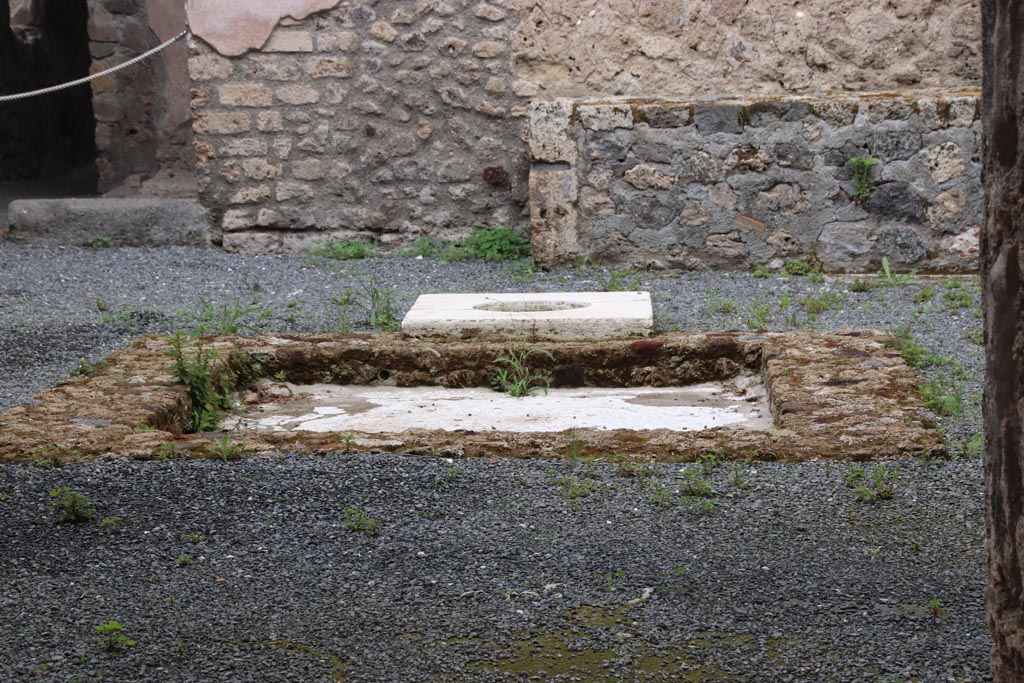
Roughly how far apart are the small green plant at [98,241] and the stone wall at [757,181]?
294 centimetres

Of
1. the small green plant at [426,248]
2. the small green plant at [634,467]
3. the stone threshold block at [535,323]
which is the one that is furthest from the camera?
the small green plant at [426,248]

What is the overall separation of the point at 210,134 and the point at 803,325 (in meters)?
4.16

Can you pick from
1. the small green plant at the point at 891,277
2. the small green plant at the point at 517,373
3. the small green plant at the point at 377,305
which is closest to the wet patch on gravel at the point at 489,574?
the small green plant at the point at 517,373

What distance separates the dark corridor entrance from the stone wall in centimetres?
541

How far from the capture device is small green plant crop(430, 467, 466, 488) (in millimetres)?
3234

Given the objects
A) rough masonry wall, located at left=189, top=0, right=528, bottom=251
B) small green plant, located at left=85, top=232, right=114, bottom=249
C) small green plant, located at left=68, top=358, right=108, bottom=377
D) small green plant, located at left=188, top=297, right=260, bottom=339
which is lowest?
small green plant, located at left=68, top=358, right=108, bottom=377

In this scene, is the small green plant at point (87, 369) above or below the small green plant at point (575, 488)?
above

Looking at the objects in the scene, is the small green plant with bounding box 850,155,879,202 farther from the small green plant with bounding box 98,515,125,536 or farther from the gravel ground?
the small green plant with bounding box 98,515,125,536

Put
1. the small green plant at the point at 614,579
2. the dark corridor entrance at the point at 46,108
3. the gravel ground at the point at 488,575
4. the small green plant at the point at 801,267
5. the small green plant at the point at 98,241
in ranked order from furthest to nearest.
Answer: the dark corridor entrance at the point at 46,108, the small green plant at the point at 98,241, the small green plant at the point at 801,267, the small green plant at the point at 614,579, the gravel ground at the point at 488,575

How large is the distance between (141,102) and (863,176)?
5456mm

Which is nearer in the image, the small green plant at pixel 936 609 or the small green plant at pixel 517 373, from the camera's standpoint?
the small green plant at pixel 936 609

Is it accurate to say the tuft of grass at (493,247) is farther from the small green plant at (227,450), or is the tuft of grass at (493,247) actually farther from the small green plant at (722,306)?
the small green plant at (227,450)

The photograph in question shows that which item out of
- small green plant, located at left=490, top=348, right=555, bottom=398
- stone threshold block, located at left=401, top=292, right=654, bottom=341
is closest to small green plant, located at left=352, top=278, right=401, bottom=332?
stone threshold block, located at left=401, top=292, right=654, bottom=341

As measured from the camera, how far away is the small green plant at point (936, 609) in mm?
2389
